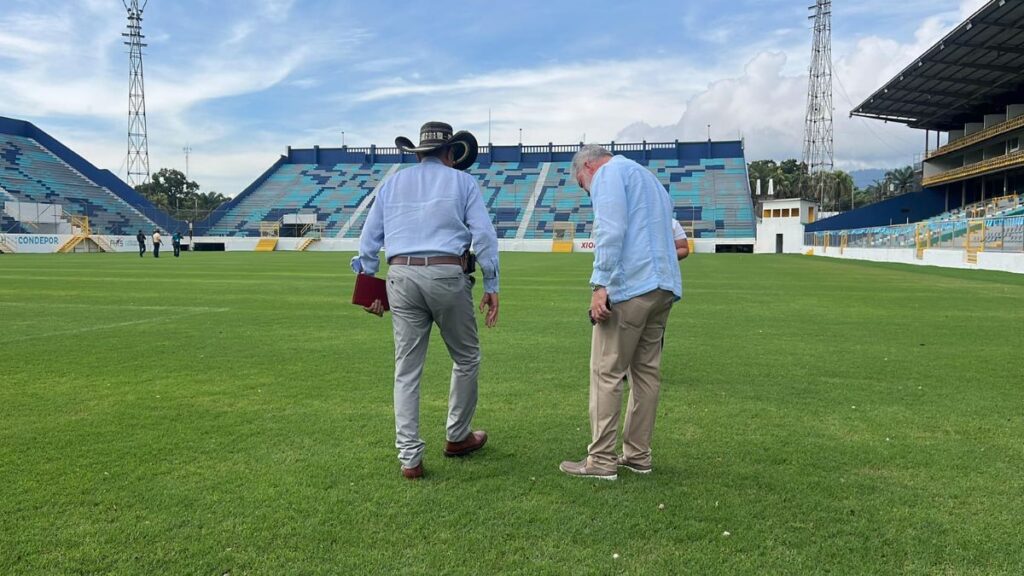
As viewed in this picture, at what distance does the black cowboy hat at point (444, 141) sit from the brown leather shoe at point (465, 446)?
162 cm

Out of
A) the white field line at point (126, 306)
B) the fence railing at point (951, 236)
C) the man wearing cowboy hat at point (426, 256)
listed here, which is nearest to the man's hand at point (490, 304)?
the man wearing cowboy hat at point (426, 256)

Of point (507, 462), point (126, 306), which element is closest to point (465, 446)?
point (507, 462)

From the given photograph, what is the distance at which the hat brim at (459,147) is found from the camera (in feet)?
12.6

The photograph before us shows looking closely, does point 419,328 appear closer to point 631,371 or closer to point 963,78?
point 631,371

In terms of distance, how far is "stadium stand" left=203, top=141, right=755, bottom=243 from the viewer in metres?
57.0

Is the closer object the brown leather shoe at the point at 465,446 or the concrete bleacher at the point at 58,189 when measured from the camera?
the brown leather shoe at the point at 465,446

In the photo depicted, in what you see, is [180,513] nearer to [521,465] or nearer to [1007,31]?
[521,465]

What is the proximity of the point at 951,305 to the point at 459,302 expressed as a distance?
11538 mm

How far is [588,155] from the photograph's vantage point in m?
3.80

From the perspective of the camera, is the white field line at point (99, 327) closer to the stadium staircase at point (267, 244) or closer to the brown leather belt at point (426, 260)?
the brown leather belt at point (426, 260)

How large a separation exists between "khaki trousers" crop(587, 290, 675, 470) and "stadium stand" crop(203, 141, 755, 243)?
165 ft

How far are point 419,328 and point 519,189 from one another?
199 feet

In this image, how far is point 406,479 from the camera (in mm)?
3664

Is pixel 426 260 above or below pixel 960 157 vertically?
below
